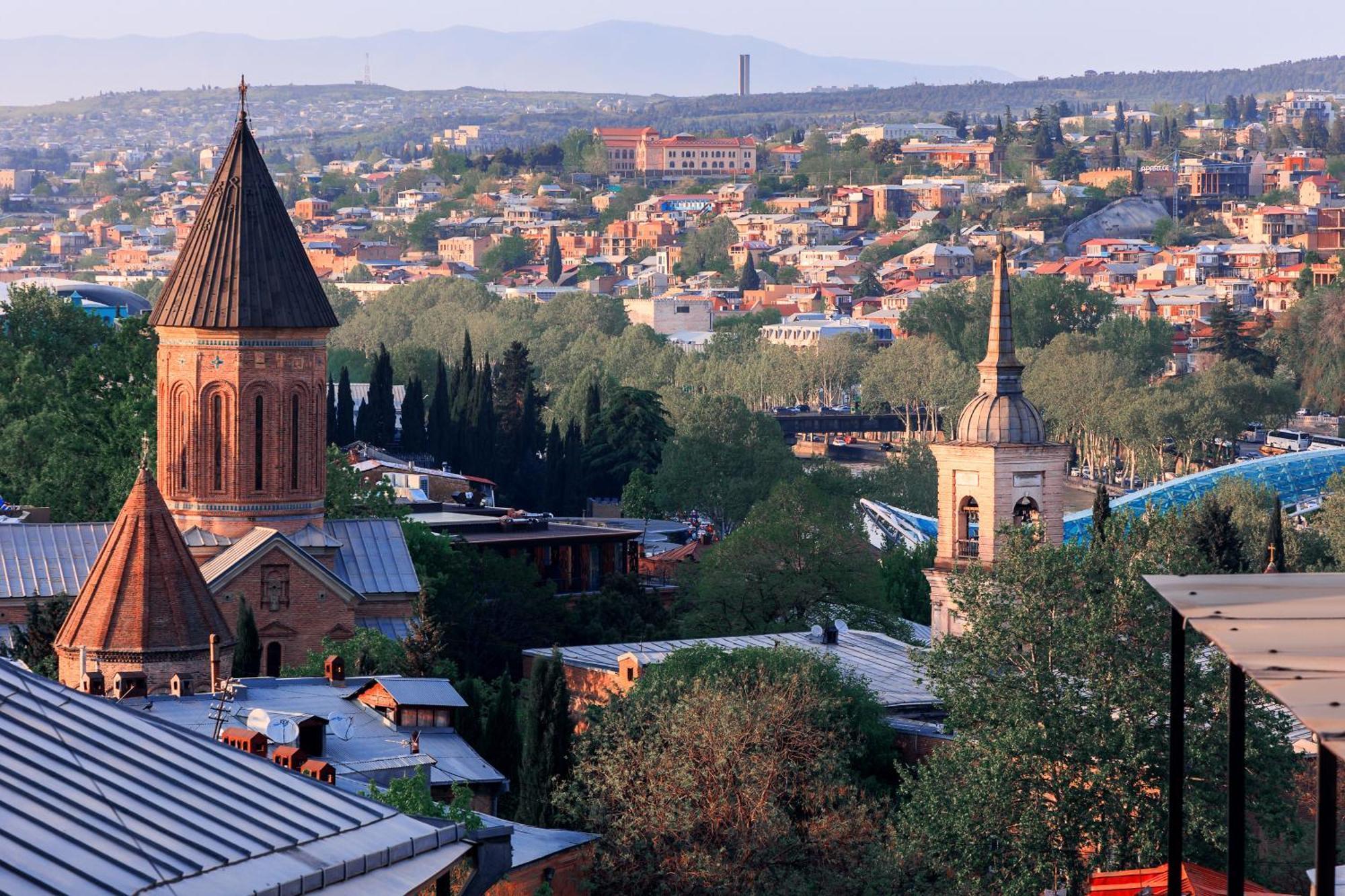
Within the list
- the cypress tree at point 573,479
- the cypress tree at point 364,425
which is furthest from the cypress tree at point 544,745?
the cypress tree at point 364,425

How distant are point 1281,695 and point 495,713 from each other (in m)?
20.9

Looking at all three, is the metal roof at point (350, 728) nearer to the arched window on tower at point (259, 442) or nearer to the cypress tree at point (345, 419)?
the arched window on tower at point (259, 442)

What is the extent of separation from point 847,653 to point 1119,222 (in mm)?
142698

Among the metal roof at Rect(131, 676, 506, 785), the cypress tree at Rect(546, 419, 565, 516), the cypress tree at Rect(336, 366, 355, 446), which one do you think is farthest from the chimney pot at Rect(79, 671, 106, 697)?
the cypress tree at Rect(336, 366, 355, 446)

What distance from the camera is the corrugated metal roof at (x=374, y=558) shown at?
34969 mm

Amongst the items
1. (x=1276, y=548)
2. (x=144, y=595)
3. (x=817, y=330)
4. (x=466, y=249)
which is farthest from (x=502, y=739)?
(x=466, y=249)

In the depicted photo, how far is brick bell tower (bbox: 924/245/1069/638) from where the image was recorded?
113 feet

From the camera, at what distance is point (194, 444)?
34250 mm

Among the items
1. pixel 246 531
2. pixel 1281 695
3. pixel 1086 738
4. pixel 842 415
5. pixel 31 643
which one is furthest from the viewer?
pixel 842 415

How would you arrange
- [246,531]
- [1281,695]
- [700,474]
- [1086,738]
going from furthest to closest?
[700,474], [246,531], [1086,738], [1281,695]

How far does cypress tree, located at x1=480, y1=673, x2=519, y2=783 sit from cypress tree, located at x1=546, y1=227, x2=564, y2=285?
5466 inches

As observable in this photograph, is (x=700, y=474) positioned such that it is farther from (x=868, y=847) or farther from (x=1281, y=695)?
(x=1281, y=695)

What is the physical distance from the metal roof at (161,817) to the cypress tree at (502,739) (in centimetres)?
1633

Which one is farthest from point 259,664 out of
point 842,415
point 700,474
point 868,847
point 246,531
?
point 842,415
